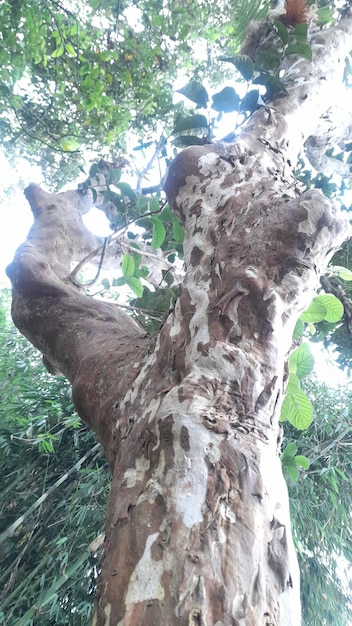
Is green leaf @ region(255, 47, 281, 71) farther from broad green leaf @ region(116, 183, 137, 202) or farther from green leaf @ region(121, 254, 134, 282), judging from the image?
green leaf @ region(121, 254, 134, 282)

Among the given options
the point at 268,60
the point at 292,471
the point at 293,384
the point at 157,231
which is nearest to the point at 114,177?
the point at 157,231

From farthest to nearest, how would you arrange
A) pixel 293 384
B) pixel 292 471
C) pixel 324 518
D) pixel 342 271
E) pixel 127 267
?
1. pixel 324 518
2. pixel 127 267
3. pixel 342 271
4. pixel 292 471
5. pixel 293 384

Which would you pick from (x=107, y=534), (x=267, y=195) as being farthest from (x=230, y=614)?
(x=267, y=195)

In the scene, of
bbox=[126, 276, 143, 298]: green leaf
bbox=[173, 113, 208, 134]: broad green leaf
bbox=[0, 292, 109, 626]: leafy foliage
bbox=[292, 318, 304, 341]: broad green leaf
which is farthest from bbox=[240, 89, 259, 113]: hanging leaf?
bbox=[0, 292, 109, 626]: leafy foliage

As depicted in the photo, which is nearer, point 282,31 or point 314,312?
point 314,312

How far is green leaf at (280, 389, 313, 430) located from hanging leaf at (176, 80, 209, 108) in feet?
3.87

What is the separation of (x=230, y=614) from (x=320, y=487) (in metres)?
1.68

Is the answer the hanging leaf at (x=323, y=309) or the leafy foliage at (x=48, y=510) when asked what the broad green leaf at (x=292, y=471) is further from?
Result: the leafy foliage at (x=48, y=510)

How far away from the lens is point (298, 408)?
1215mm

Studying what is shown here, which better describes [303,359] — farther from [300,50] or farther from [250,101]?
[300,50]

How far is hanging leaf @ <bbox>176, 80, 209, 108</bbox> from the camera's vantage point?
5.40ft

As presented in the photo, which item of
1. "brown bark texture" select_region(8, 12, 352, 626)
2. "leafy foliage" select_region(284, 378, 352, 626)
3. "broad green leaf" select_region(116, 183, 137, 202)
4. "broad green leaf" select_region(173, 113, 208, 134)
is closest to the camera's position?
"brown bark texture" select_region(8, 12, 352, 626)

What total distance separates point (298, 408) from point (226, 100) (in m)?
1.13

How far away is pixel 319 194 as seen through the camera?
95 centimetres
